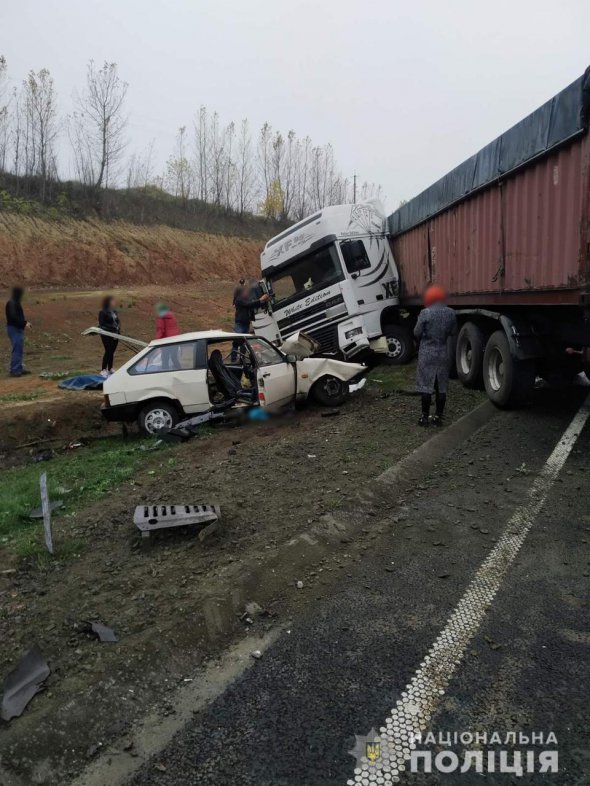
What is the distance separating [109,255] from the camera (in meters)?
29.3

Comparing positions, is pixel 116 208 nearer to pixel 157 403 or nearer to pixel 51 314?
pixel 51 314

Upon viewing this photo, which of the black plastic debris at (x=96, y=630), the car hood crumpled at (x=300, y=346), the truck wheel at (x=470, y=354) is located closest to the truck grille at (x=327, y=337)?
the car hood crumpled at (x=300, y=346)

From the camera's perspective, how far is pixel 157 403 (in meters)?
7.58

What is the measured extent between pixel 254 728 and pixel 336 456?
3561mm

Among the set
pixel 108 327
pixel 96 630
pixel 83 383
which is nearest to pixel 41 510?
pixel 96 630

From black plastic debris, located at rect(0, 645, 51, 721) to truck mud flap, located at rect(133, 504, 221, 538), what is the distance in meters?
1.21

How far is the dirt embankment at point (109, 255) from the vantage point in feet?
85.0

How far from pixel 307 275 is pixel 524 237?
211 inches

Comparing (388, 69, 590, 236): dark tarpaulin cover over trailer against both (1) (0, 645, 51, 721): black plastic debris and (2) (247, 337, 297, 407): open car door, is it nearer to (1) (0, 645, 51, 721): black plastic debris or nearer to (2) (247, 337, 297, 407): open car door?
(2) (247, 337, 297, 407): open car door

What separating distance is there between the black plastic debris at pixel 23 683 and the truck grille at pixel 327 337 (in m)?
8.40

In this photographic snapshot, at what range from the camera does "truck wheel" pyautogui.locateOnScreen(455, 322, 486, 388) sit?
26.4ft

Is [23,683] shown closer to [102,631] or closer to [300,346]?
[102,631]

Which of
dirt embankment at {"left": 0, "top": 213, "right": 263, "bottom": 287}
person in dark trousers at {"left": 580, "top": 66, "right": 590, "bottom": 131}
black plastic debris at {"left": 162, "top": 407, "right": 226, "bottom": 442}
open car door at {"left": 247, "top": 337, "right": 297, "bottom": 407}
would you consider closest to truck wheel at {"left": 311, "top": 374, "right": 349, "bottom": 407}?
open car door at {"left": 247, "top": 337, "right": 297, "bottom": 407}

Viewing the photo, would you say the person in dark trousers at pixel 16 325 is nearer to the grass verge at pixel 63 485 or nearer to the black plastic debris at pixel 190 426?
the grass verge at pixel 63 485
